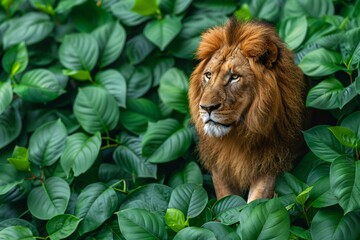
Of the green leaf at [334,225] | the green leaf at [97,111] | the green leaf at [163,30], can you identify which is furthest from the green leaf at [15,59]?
the green leaf at [334,225]

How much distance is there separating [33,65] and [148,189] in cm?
153

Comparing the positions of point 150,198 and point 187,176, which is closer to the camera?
point 150,198

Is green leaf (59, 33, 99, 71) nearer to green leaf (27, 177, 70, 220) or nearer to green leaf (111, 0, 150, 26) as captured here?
green leaf (111, 0, 150, 26)

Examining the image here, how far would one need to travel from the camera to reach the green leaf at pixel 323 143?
4.03m

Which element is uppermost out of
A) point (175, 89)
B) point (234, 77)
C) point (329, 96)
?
point (234, 77)

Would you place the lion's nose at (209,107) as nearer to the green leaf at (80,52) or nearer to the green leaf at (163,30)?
the green leaf at (163,30)

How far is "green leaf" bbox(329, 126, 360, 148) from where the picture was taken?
12.9 ft

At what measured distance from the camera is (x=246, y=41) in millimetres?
3953

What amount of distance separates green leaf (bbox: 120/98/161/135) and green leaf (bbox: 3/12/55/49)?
90 centimetres

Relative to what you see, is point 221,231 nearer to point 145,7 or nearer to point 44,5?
point 145,7

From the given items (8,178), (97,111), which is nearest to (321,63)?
(97,111)

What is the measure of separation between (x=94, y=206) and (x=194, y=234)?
0.84 metres

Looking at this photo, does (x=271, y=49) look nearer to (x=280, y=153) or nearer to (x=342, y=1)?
(x=280, y=153)

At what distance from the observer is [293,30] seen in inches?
192
